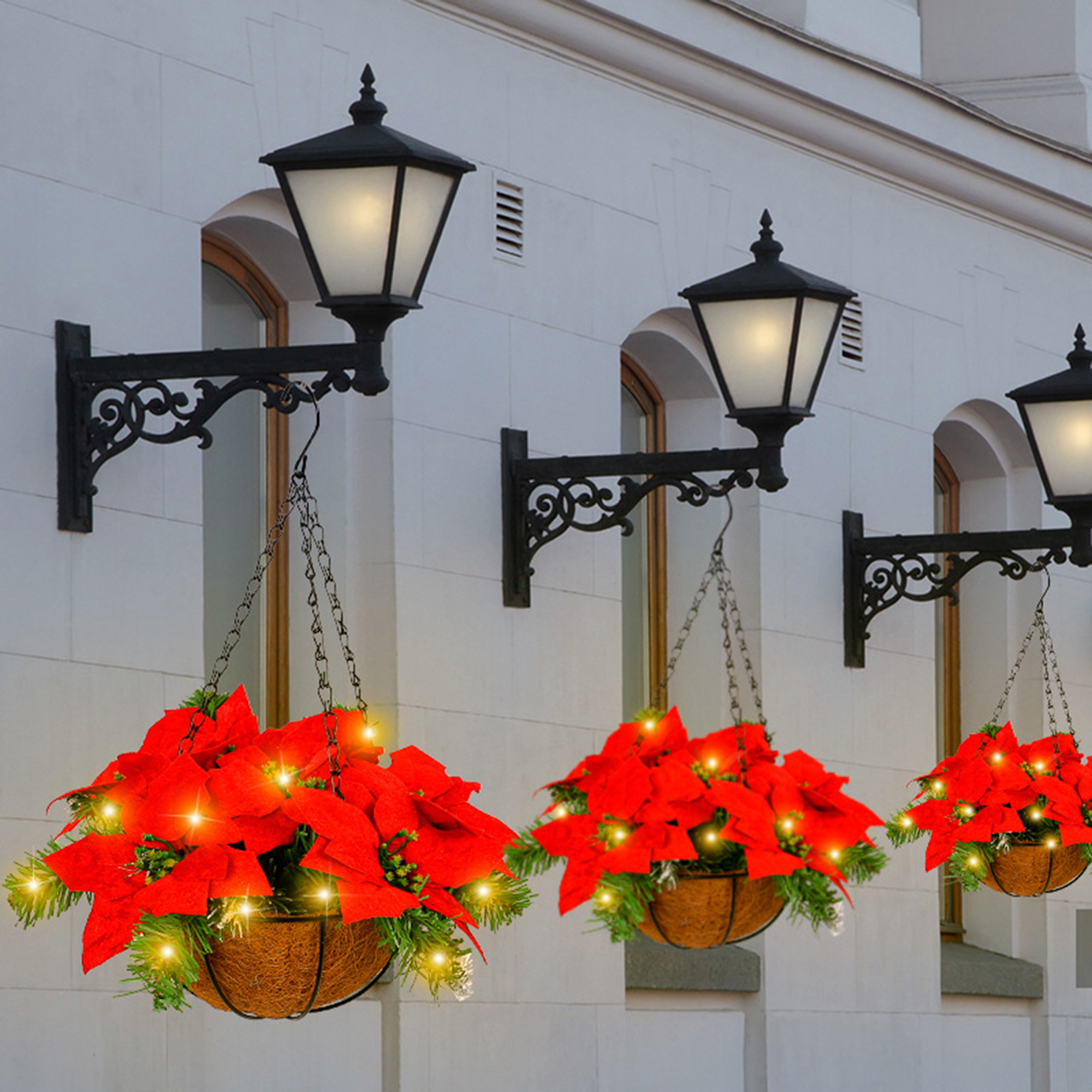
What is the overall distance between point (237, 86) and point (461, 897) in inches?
117

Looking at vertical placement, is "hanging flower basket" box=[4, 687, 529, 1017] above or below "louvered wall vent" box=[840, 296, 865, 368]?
below

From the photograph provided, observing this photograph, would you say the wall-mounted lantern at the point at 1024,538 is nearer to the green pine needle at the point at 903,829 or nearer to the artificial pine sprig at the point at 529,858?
the green pine needle at the point at 903,829

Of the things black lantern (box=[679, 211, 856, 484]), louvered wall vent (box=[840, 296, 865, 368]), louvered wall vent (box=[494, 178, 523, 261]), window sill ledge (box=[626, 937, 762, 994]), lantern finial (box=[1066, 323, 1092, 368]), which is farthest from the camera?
louvered wall vent (box=[840, 296, 865, 368])

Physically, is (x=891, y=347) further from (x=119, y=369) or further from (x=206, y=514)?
(x=119, y=369)

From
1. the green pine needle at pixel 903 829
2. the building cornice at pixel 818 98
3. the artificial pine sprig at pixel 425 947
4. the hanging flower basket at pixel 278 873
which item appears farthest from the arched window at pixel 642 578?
the artificial pine sprig at pixel 425 947

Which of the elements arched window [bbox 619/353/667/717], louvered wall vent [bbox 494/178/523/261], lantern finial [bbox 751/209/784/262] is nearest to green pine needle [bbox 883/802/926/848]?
arched window [bbox 619/353/667/717]

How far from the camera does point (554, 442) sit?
7.79m

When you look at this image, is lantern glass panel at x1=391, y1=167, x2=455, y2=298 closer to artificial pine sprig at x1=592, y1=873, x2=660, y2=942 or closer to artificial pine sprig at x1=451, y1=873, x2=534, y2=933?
artificial pine sprig at x1=592, y1=873, x2=660, y2=942

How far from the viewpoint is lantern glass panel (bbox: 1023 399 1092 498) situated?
27.0 ft

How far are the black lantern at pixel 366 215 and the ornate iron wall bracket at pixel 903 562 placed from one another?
3.52 m

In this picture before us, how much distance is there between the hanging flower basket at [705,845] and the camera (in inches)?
226

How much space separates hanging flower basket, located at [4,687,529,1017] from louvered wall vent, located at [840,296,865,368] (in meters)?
4.84

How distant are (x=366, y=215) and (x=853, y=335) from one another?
4.07m

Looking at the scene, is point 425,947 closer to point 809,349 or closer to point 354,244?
point 354,244
